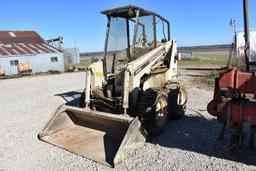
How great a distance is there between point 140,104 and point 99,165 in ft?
5.08

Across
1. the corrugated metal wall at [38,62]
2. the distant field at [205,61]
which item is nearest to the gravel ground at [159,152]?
the corrugated metal wall at [38,62]

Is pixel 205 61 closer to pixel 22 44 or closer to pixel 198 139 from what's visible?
pixel 22 44

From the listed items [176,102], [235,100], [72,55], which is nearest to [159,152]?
[235,100]

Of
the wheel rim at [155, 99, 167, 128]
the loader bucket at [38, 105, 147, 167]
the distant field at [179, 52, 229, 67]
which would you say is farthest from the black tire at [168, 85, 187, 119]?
the distant field at [179, 52, 229, 67]

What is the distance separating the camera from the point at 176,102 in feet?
22.7

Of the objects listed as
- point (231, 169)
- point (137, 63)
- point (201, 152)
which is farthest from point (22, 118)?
point (231, 169)

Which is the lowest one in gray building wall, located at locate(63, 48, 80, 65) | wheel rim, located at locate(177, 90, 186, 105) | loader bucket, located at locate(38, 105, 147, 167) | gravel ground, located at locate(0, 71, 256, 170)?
gravel ground, located at locate(0, 71, 256, 170)

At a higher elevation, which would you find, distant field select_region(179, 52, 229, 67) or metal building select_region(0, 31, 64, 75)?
metal building select_region(0, 31, 64, 75)

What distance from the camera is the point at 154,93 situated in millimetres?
5746

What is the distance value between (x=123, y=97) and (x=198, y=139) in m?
1.66

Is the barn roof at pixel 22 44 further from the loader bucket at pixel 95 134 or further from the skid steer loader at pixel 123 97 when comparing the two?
the loader bucket at pixel 95 134

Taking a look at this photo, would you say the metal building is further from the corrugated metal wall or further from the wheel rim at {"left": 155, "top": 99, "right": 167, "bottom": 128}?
the wheel rim at {"left": 155, "top": 99, "right": 167, "bottom": 128}

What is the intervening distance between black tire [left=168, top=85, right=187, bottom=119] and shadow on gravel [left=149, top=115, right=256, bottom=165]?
17 centimetres

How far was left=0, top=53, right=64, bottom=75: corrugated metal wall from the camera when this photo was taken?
2472 centimetres
